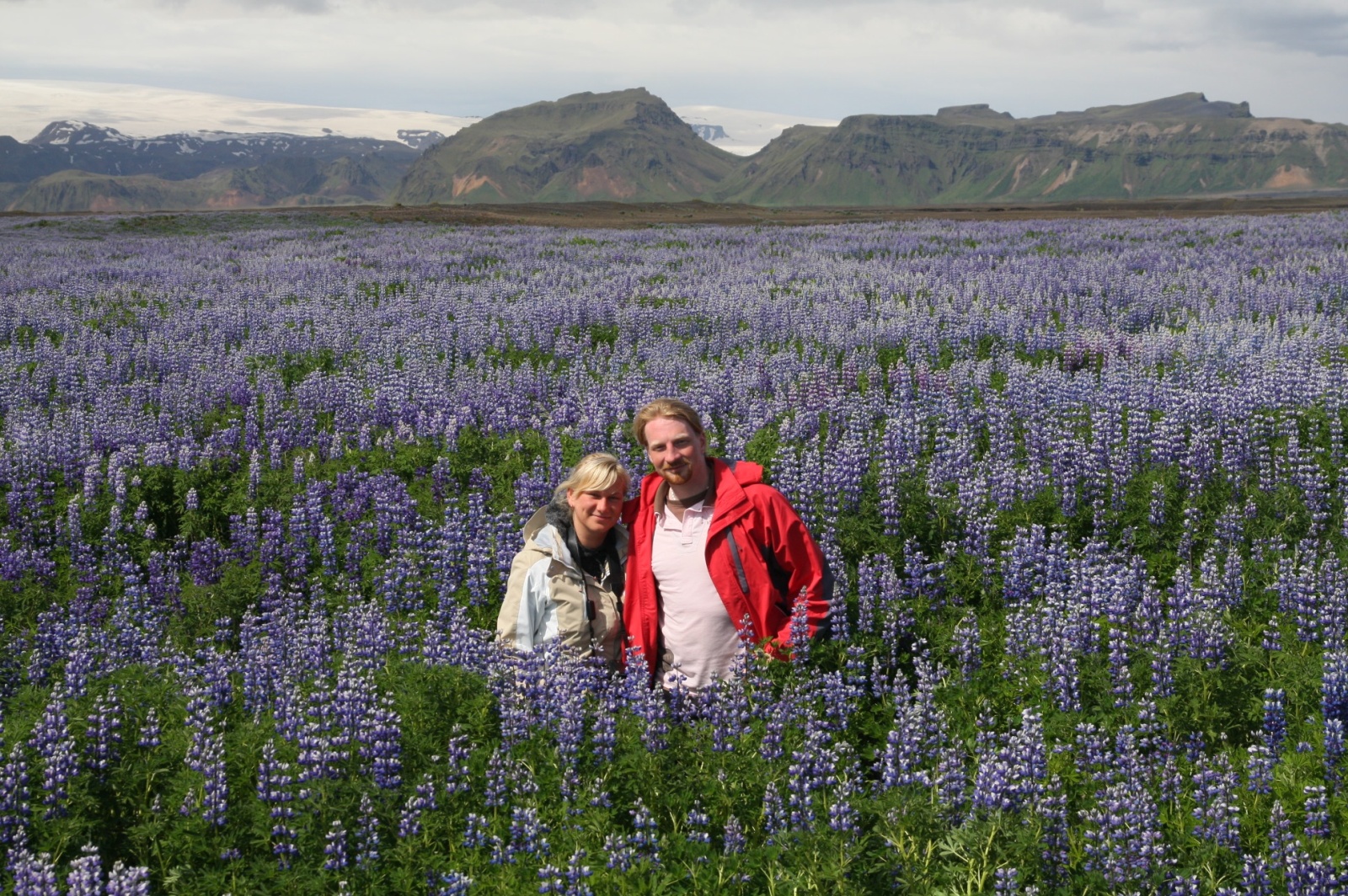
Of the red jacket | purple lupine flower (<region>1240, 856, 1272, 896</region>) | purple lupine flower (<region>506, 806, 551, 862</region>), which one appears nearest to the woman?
the red jacket

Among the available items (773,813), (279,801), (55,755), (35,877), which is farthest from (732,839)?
(55,755)

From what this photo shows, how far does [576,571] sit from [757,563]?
0.99 meters

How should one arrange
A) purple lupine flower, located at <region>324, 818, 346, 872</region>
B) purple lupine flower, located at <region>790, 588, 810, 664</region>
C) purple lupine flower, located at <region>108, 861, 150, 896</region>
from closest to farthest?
1. purple lupine flower, located at <region>108, 861, 150, 896</region>
2. purple lupine flower, located at <region>324, 818, 346, 872</region>
3. purple lupine flower, located at <region>790, 588, 810, 664</region>

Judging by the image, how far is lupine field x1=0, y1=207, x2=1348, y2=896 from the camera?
4004 mm

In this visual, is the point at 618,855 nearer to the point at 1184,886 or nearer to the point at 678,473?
the point at 1184,886

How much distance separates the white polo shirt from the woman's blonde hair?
43 cm

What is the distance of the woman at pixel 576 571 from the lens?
5.44 meters

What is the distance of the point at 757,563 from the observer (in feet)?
18.0

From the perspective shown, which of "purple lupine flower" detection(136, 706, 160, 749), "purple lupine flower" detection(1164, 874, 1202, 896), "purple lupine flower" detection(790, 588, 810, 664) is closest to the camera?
"purple lupine flower" detection(1164, 874, 1202, 896)

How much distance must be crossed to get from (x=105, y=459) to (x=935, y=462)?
7.57 m

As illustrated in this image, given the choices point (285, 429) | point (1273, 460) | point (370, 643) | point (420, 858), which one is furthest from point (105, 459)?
point (1273, 460)

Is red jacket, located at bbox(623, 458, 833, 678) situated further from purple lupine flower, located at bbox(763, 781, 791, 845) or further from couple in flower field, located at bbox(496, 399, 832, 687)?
purple lupine flower, located at bbox(763, 781, 791, 845)

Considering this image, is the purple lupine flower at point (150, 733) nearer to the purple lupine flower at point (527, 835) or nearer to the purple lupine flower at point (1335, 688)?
the purple lupine flower at point (527, 835)

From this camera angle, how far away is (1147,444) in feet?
27.0
